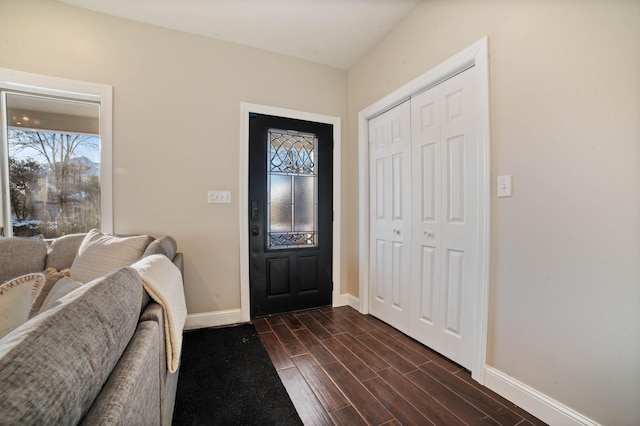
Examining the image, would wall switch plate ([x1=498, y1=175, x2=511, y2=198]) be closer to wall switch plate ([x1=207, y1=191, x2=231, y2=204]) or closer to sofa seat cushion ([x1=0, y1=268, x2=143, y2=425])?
sofa seat cushion ([x1=0, y1=268, x2=143, y2=425])

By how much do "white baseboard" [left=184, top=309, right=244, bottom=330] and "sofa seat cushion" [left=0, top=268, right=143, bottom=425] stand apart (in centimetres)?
197

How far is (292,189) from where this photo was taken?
2.75m

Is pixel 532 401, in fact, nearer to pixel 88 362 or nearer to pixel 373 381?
pixel 373 381

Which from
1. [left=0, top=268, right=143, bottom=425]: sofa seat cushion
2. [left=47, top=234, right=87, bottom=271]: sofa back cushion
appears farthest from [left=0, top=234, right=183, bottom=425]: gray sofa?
[left=47, top=234, right=87, bottom=271]: sofa back cushion

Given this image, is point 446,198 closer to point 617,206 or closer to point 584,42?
point 617,206

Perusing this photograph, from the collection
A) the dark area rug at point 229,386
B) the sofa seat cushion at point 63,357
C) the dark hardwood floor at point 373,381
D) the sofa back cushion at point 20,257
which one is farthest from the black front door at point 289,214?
the sofa seat cushion at point 63,357

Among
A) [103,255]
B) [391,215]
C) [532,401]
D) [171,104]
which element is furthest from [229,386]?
[171,104]

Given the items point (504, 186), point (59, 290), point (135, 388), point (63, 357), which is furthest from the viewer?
point (504, 186)

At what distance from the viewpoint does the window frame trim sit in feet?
6.39

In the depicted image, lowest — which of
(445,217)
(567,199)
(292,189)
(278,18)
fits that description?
(445,217)

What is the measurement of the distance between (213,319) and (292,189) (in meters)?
1.48

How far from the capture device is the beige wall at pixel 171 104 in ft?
6.59

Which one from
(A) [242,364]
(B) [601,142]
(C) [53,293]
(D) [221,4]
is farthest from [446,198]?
(D) [221,4]

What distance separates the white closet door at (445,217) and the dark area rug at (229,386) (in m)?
1.19
